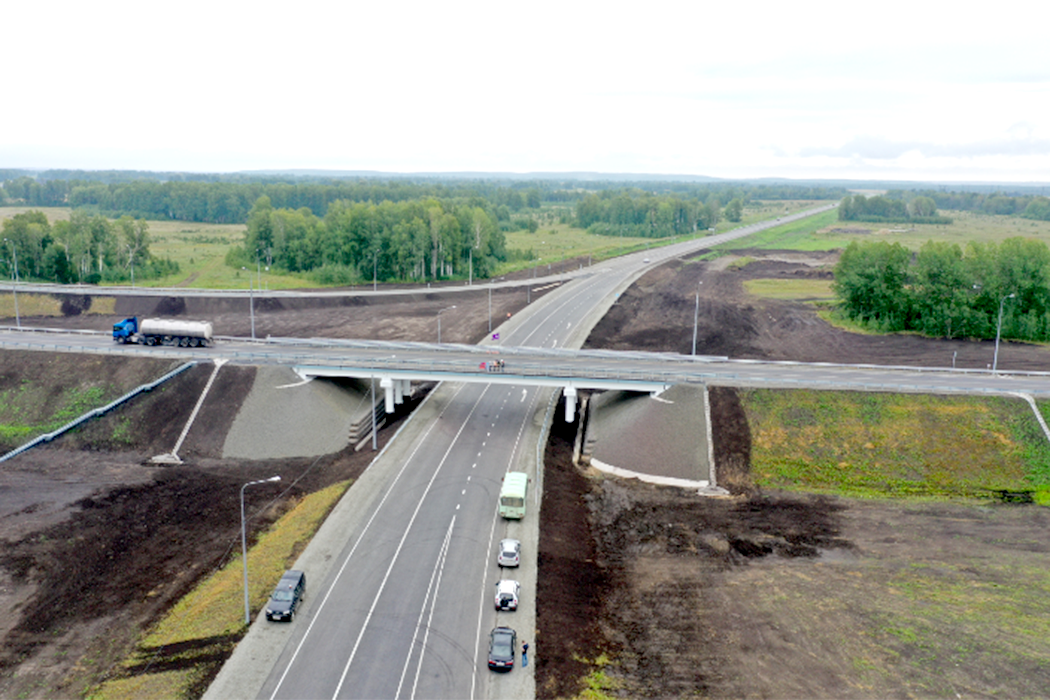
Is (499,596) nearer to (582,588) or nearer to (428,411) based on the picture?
(582,588)

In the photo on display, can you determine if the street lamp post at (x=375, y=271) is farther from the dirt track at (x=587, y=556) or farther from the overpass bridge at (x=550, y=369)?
the dirt track at (x=587, y=556)

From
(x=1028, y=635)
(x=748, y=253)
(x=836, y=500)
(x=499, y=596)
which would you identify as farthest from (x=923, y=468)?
(x=748, y=253)

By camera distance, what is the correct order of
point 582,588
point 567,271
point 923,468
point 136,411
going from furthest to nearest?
point 567,271 < point 136,411 < point 923,468 < point 582,588

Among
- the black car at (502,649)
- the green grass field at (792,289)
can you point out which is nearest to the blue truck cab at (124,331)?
the black car at (502,649)

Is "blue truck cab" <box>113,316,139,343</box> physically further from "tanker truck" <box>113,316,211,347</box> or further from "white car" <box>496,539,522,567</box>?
"white car" <box>496,539,522,567</box>

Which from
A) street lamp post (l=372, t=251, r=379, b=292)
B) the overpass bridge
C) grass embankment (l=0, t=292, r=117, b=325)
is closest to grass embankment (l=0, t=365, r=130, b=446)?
the overpass bridge

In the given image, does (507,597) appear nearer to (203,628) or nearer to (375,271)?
(203,628)

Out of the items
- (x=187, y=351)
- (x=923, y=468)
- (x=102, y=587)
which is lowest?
(x=102, y=587)
